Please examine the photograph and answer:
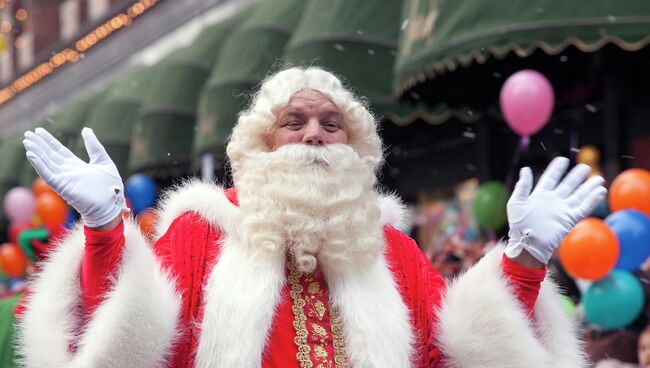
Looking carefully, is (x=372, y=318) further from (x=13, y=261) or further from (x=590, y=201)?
(x=13, y=261)

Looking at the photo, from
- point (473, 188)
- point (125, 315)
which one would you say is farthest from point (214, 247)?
point (473, 188)

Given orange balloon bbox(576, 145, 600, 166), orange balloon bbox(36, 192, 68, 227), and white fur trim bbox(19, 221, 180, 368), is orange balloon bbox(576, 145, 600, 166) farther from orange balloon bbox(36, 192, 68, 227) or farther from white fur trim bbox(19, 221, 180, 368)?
white fur trim bbox(19, 221, 180, 368)

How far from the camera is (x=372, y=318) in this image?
130 inches

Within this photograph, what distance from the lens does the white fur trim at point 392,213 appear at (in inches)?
145

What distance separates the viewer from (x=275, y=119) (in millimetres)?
3496

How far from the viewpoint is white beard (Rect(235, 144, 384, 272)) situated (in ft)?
10.9

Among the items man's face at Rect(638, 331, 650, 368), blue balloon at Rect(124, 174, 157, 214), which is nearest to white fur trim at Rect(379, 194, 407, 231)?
man's face at Rect(638, 331, 650, 368)

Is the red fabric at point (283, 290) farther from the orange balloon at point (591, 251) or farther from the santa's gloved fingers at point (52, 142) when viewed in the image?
the orange balloon at point (591, 251)

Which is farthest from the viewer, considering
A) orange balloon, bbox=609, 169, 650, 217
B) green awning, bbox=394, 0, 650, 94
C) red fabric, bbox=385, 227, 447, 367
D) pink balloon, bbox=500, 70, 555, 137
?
pink balloon, bbox=500, 70, 555, 137

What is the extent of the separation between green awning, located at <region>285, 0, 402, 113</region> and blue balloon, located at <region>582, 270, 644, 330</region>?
394 cm

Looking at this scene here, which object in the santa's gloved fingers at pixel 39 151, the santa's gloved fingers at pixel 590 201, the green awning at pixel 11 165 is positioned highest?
the santa's gloved fingers at pixel 590 201

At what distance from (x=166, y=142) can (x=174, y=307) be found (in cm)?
969

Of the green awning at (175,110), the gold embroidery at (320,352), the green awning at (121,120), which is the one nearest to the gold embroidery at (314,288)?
the gold embroidery at (320,352)

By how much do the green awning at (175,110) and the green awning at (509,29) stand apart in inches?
219
